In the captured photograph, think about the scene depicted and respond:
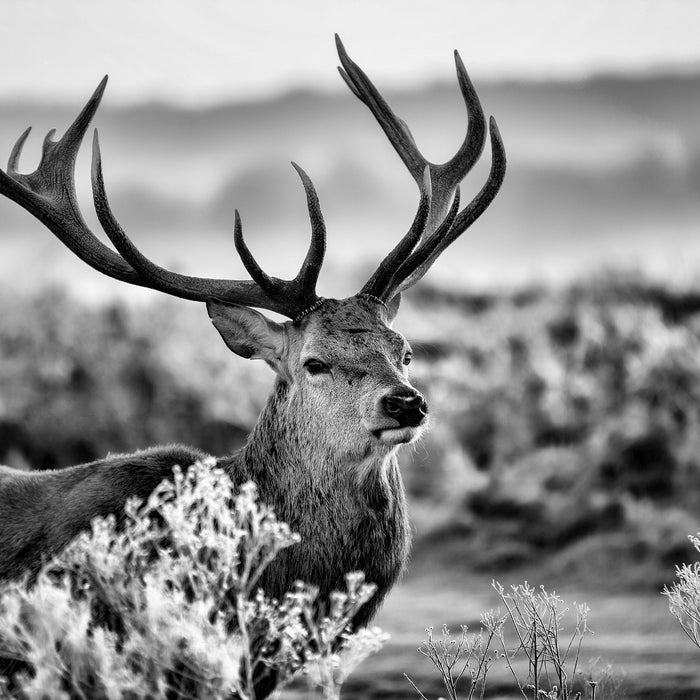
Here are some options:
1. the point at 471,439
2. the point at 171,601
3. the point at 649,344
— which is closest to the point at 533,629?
the point at 171,601

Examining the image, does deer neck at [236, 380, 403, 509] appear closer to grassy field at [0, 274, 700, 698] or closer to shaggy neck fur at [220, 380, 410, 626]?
shaggy neck fur at [220, 380, 410, 626]

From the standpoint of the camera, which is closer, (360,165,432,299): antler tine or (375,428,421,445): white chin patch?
(375,428,421,445): white chin patch

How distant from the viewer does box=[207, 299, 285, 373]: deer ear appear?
5.49m

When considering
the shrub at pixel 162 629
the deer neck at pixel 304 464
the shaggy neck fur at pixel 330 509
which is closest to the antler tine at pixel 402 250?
the deer neck at pixel 304 464

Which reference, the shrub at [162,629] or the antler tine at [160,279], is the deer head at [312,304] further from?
the shrub at [162,629]

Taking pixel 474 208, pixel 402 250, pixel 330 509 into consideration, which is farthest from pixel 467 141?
pixel 330 509

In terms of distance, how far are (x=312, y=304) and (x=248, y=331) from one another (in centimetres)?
35

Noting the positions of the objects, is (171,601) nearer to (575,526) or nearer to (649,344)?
(575,526)

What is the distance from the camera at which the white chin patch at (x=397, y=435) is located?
190 inches

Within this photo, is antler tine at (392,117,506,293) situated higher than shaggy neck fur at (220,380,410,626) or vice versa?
antler tine at (392,117,506,293)

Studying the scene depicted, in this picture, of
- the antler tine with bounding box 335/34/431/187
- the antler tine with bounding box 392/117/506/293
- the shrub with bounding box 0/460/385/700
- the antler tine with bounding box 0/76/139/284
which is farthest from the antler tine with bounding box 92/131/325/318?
the antler tine with bounding box 335/34/431/187

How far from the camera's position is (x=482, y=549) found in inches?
484

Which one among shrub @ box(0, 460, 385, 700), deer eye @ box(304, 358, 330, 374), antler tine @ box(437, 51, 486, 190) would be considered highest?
antler tine @ box(437, 51, 486, 190)

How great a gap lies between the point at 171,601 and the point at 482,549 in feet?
28.6
